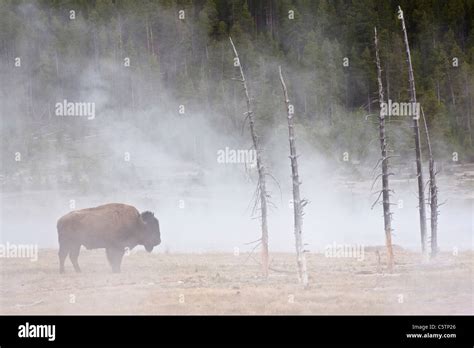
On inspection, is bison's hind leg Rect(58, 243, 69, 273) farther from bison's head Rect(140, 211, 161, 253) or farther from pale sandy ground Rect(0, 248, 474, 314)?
bison's head Rect(140, 211, 161, 253)

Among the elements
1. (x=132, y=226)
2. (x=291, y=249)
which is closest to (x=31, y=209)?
(x=291, y=249)

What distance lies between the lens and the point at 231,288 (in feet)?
89.5

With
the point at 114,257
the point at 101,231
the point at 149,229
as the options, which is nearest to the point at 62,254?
the point at 101,231

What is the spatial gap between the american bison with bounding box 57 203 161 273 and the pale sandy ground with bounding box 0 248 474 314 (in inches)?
31.9

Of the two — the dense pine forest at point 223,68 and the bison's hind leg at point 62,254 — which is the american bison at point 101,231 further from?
the dense pine forest at point 223,68

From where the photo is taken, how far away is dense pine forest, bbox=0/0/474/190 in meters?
79.4

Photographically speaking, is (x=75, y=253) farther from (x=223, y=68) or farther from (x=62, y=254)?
(x=223, y=68)

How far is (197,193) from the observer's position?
69.2 meters

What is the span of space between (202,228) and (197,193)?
1156cm

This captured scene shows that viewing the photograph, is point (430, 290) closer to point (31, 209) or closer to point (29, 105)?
point (31, 209)

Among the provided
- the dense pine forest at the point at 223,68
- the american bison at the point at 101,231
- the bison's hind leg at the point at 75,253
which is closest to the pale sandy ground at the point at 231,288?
the bison's hind leg at the point at 75,253

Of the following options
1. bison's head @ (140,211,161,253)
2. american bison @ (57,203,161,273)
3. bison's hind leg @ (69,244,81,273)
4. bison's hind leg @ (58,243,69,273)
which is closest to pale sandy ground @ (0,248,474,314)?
bison's hind leg @ (58,243,69,273)

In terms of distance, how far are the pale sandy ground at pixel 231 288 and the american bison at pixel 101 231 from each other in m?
0.81
